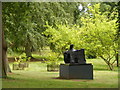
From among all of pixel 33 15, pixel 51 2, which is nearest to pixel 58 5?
pixel 51 2

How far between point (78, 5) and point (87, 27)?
664cm

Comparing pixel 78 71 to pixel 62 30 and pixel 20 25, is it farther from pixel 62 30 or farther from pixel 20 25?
pixel 20 25

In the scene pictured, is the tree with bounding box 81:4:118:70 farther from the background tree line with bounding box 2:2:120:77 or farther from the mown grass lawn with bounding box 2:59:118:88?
the mown grass lawn with bounding box 2:59:118:88

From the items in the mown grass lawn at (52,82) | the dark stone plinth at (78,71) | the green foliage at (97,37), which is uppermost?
the green foliage at (97,37)

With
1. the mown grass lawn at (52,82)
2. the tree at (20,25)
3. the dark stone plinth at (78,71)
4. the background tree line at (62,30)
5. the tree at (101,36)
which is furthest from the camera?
the tree at (101,36)

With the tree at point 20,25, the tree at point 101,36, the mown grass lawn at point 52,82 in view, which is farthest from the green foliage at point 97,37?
the mown grass lawn at point 52,82

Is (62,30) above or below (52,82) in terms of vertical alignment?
above

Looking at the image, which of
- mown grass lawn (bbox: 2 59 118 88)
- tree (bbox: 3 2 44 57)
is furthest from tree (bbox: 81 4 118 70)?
mown grass lawn (bbox: 2 59 118 88)

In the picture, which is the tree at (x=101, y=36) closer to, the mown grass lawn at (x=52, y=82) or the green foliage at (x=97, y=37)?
the green foliage at (x=97, y=37)

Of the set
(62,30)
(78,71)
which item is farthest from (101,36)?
(78,71)

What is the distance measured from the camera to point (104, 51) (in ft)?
57.2

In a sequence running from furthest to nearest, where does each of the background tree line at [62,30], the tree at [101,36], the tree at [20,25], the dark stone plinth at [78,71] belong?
the tree at [101,36], the background tree line at [62,30], the tree at [20,25], the dark stone plinth at [78,71]

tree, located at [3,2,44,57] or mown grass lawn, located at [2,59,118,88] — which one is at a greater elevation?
tree, located at [3,2,44,57]

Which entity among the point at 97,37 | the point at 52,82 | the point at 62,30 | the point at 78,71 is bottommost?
the point at 52,82
